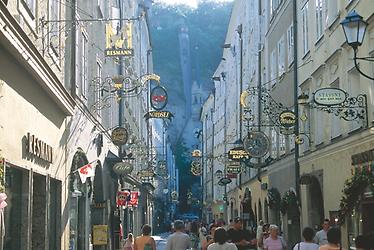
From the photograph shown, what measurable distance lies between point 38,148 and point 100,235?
844 centimetres

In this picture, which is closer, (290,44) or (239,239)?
(239,239)

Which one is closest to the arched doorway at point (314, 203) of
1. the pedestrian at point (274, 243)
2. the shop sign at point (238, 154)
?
the pedestrian at point (274, 243)

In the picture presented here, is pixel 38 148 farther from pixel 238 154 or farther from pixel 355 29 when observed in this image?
pixel 238 154

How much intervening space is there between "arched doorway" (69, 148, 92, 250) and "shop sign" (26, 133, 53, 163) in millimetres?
3210

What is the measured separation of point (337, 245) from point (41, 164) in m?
7.54

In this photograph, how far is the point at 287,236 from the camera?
27969mm

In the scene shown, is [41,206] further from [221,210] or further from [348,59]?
[221,210]

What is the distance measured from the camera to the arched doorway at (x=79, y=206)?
64.2ft

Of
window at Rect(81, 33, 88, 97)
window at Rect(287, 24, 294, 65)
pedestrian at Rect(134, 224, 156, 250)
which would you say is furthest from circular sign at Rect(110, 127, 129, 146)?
pedestrian at Rect(134, 224, 156, 250)

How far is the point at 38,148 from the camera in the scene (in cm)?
1441

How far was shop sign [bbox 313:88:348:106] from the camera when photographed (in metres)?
15.5

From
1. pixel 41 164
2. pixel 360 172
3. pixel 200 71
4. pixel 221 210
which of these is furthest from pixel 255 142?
pixel 200 71

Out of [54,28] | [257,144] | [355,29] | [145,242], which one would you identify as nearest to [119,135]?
[257,144]

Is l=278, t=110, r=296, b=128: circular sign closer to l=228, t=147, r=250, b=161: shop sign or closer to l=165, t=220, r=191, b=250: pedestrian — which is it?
l=165, t=220, r=191, b=250: pedestrian
